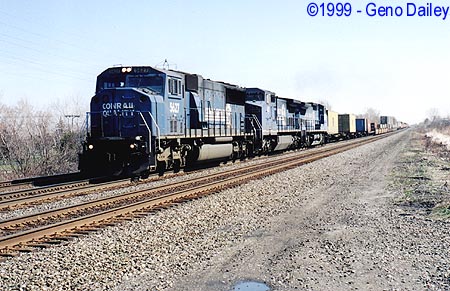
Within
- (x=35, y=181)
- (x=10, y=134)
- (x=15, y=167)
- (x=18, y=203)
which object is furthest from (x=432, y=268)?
(x=10, y=134)

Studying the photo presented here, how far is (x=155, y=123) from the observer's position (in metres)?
15.2

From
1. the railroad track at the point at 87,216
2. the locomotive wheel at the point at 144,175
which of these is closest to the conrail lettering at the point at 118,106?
the locomotive wheel at the point at 144,175

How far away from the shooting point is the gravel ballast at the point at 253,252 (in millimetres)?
5457

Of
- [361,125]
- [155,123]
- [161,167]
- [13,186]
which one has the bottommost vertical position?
[13,186]

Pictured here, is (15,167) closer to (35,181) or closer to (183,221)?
(35,181)

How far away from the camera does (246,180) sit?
Result: 15.6 m

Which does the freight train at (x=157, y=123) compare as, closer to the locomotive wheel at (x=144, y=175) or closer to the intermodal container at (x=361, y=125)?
the locomotive wheel at (x=144, y=175)

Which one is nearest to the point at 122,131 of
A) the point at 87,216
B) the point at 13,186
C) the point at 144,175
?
the point at 144,175

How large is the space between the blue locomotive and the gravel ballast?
15.9 feet

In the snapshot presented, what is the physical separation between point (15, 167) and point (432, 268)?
24.5 m

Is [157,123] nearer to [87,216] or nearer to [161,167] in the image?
[161,167]

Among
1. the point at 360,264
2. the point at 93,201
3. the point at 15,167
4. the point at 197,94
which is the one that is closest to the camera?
the point at 360,264

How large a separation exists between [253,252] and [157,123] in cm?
938

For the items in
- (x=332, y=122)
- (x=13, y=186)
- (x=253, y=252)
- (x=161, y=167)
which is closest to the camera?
(x=253, y=252)
